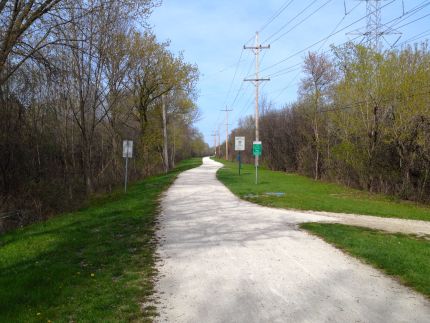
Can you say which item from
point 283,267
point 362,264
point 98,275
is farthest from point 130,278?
point 362,264

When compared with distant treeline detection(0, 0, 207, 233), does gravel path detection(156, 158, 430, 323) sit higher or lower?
lower

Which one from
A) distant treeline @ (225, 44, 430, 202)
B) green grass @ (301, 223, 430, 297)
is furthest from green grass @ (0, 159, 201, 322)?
distant treeline @ (225, 44, 430, 202)

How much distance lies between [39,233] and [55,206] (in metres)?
9.56

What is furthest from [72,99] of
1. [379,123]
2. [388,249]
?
[388,249]

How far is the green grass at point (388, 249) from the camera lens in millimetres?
6497

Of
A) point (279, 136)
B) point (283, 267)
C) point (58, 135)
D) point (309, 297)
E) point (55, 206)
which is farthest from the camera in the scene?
point (279, 136)

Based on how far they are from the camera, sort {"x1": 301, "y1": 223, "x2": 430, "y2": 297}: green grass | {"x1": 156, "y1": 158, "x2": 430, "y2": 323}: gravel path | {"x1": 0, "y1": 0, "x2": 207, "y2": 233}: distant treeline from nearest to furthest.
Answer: {"x1": 156, "y1": 158, "x2": 430, "y2": 323}: gravel path < {"x1": 301, "y1": 223, "x2": 430, "y2": 297}: green grass < {"x1": 0, "y1": 0, "x2": 207, "y2": 233}: distant treeline

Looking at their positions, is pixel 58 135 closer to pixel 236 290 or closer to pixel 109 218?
pixel 109 218

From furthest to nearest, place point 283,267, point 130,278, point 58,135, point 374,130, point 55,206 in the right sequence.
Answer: point 58,135
point 374,130
point 55,206
point 283,267
point 130,278

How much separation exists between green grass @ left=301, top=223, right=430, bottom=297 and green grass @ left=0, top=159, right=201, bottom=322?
3999 millimetres

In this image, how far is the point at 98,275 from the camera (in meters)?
6.47

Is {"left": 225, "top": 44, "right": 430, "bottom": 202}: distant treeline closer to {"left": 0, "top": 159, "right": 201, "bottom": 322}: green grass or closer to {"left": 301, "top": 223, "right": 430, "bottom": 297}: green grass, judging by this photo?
{"left": 301, "top": 223, "right": 430, "bottom": 297}: green grass

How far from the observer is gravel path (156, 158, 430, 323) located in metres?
4.86

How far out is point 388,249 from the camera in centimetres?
820
